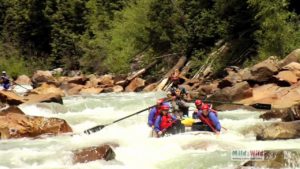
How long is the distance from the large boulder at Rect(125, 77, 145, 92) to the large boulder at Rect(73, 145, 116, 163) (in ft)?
51.7

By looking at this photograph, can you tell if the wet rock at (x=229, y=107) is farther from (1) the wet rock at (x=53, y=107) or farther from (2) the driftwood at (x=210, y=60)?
(2) the driftwood at (x=210, y=60)

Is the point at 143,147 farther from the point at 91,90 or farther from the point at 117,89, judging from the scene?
the point at 91,90

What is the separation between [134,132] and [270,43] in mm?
10058

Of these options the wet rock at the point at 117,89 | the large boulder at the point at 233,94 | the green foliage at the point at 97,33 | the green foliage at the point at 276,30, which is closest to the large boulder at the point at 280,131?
the large boulder at the point at 233,94

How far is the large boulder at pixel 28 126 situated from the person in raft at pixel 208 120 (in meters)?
3.72

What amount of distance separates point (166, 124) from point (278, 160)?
366 cm

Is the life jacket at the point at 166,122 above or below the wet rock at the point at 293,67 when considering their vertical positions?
below

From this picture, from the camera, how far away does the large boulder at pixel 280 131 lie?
37.1 ft

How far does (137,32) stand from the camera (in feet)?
107

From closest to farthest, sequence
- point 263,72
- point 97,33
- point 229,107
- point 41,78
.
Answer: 1. point 229,107
2. point 263,72
3. point 41,78
4. point 97,33

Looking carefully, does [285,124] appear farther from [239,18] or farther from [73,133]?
[239,18]

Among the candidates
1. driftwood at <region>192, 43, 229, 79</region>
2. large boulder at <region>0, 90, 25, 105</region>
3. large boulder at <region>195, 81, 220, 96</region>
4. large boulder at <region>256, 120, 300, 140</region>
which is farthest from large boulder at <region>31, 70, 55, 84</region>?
large boulder at <region>256, 120, 300, 140</region>

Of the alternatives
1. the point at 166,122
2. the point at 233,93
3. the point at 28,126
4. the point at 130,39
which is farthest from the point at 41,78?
the point at 166,122

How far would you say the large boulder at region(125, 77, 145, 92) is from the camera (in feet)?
86.5
